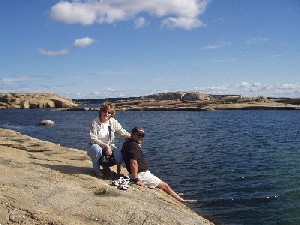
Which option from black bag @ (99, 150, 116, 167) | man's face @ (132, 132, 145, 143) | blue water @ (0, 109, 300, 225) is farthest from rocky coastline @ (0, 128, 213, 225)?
blue water @ (0, 109, 300, 225)

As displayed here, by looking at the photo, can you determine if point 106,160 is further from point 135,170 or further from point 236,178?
point 236,178

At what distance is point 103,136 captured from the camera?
43.7 feet

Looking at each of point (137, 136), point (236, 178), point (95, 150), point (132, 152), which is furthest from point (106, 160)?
point (236, 178)

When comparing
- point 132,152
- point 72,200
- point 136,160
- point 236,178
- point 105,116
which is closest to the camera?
point 72,200

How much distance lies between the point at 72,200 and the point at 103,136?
3508mm

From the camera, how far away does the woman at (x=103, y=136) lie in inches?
Answer: 514

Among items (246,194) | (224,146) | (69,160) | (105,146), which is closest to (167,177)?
(246,194)

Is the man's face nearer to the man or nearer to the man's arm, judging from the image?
the man

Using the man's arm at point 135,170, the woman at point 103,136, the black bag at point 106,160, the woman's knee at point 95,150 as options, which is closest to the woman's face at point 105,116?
the woman at point 103,136

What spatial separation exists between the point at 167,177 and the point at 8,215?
Result: 13253 mm

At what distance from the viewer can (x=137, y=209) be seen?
32.8ft

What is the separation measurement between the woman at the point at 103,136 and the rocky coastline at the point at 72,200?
0.71m

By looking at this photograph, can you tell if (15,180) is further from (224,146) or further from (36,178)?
(224,146)

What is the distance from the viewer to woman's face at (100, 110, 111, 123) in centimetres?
1318
